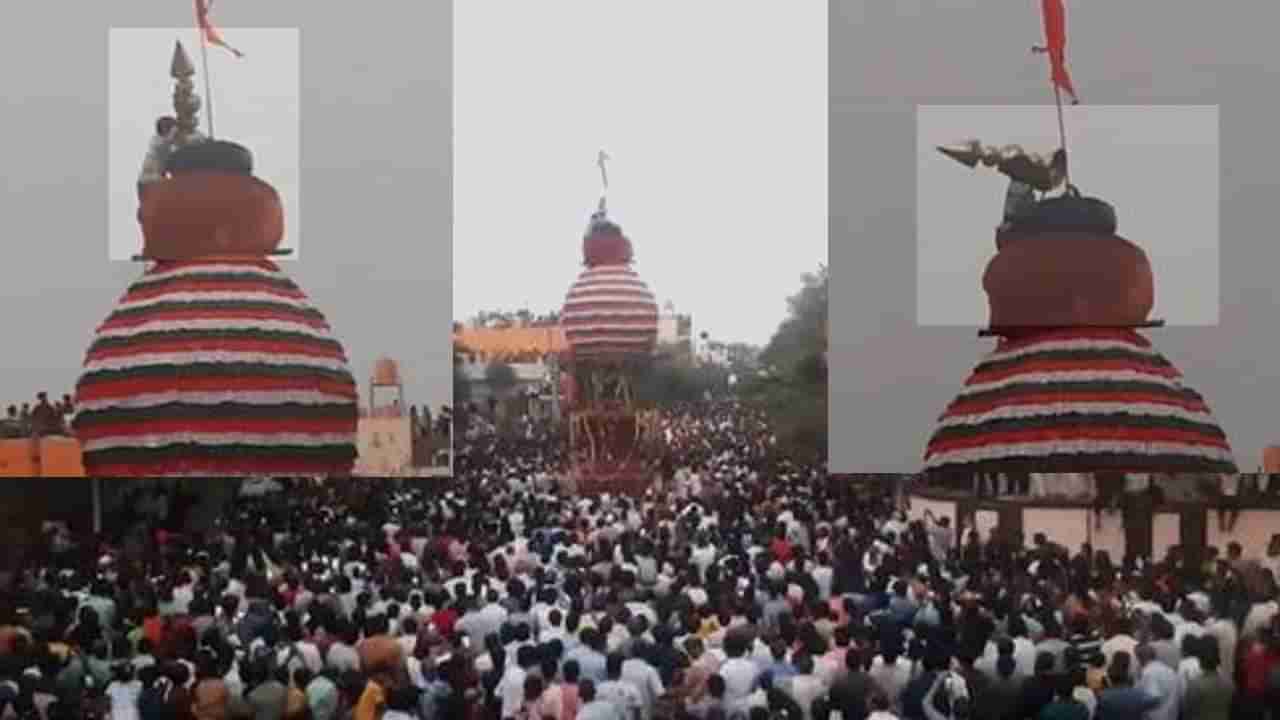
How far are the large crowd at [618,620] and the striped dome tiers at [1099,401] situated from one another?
1.93ft

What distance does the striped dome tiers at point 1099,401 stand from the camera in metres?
10.4

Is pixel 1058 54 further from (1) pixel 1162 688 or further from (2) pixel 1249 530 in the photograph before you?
(1) pixel 1162 688

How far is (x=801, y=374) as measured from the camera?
1448 cm

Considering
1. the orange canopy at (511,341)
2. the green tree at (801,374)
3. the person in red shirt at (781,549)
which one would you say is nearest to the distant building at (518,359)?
the orange canopy at (511,341)

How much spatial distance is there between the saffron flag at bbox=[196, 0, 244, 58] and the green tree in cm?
497

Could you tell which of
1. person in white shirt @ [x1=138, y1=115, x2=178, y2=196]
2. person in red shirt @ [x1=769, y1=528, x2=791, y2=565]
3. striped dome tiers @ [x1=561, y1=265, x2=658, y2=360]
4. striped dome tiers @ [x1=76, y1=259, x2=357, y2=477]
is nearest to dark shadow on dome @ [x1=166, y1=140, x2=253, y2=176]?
person in white shirt @ [x1=138, y1=115, x2=178, y2=196]

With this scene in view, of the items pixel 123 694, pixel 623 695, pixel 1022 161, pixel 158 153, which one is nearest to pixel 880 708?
pixel 623 695

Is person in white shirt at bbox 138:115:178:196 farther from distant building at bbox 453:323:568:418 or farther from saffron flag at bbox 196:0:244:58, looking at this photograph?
distant building at bbox 453:323:568:418

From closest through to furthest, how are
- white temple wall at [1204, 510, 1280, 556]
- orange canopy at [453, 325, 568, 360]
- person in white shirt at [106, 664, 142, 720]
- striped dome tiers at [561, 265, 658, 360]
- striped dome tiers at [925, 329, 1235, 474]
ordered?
person in white shirt at [106, 664, 142, 720]
white temple wall at [1204, 510, 1280, 556]
striped dome tiers at [925, 329, 1235, 474]
striped dome tiers at [561, 265, 658, 360]
orange canopy at [453, 325, 568, 360]

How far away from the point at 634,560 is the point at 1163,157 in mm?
3813

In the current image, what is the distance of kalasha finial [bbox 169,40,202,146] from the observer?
1069 centimetres

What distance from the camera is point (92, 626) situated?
749 centimetres

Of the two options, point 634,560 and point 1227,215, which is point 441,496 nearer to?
point 634,560

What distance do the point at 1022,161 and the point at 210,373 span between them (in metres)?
4.95
